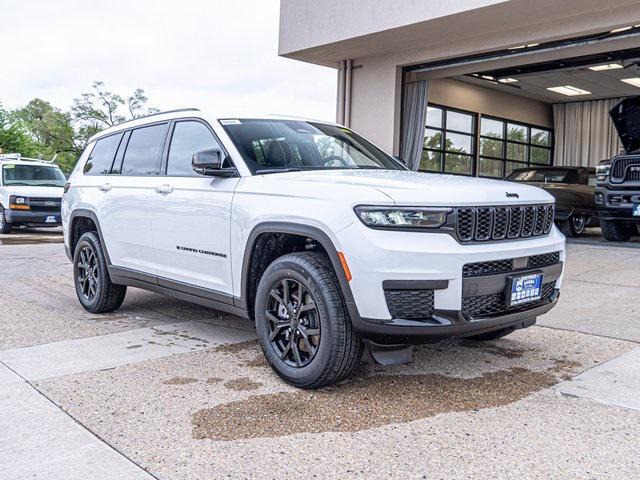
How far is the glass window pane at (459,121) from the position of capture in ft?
62.2

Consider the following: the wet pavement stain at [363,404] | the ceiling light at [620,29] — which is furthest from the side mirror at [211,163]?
the ceiling light at [620,29]

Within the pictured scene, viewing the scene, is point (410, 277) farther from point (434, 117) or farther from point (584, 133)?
Result: point (584, 133)

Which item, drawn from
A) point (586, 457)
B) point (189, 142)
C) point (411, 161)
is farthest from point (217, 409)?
point (411, 161)

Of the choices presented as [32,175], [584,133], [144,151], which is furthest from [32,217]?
[584,133]

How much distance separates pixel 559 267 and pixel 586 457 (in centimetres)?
155

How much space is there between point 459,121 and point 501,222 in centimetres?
1632

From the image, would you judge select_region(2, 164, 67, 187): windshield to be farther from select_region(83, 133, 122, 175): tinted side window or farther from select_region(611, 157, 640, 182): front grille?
select_region(611, 157, 640, 182): front grille

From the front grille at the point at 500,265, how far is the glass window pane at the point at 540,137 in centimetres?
1996

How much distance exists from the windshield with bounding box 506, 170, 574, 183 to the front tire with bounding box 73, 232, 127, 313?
10.0m

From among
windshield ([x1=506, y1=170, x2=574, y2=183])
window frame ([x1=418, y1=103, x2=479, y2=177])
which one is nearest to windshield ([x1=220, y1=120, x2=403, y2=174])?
windshield ([x1=506, y1=170, x2=574, y2=183])

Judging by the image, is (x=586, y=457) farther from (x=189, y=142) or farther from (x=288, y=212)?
(x=189, y=142)

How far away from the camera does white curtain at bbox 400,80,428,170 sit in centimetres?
1638

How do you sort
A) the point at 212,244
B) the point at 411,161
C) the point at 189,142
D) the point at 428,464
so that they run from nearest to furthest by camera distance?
the point at 428,464, the point at 212,244, the point at 189,142, the point at 411,161

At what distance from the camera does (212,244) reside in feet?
14.5
